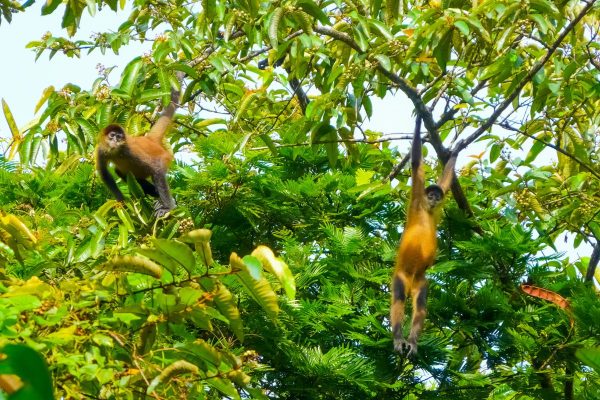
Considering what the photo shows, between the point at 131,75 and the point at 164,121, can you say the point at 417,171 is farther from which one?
the point at 131,75

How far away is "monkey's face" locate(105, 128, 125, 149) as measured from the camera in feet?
26.0

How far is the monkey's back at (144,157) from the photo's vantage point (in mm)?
7648

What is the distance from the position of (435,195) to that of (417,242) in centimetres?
48

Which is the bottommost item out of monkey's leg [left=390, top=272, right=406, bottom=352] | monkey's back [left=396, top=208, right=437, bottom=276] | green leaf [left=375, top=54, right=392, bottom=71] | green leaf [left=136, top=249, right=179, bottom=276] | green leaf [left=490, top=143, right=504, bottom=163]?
green leaf [left=136, top=249, right=179, bottom=276]

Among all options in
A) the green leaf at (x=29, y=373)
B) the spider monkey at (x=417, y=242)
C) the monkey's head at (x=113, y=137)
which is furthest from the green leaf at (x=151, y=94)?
the green leaf at (x=29, y=373)

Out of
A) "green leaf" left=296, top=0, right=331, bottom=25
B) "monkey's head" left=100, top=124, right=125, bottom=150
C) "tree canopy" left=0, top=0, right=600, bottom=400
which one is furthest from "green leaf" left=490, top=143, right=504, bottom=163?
"monkey's head" left=100, top=124, right=125, bottom=150

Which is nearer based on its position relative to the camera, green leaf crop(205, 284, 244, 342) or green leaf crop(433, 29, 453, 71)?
green leaf crop(205, 284, 244, 342)

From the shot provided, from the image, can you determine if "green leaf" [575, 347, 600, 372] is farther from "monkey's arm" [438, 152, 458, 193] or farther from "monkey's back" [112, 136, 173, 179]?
"monkey's back" [112, 136, 173, 179]

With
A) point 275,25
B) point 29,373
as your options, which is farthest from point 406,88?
point 29,373

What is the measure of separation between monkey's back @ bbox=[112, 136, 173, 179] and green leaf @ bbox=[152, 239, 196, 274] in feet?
17.1

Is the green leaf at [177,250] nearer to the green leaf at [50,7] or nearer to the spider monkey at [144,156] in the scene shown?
the green leaf at [50,7]

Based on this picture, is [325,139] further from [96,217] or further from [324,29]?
[96,217]

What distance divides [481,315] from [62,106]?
3.20 meters

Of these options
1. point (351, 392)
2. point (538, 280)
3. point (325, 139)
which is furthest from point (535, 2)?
point (351, 392)
